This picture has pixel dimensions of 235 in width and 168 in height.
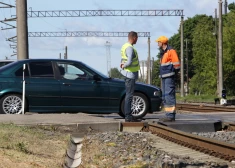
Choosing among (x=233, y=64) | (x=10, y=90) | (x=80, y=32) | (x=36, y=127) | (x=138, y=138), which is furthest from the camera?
(x=80, y=32)

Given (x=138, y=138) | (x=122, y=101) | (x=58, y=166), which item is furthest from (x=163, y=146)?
(x=122, y=101)

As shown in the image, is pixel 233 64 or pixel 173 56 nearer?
pixel 173 56

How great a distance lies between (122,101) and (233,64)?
52.5 m

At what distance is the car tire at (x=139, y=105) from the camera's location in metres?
14.1

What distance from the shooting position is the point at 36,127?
1180 cm

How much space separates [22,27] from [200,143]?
43.6 feet

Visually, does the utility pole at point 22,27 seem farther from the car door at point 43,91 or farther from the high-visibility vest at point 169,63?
the high-visibility vest at point 169,63

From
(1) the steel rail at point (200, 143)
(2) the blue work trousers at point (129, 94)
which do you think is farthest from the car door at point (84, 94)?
(1) the steel rail at point (200, 143)

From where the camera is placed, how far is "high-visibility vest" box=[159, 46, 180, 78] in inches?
482

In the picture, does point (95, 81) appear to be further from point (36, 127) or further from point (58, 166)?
point (58, 166)

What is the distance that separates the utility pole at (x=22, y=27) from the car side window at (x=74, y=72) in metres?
7.14

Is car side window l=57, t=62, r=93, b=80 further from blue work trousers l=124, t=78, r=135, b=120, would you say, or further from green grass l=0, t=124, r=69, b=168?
green grass l=0, t=124, r=69, b=168

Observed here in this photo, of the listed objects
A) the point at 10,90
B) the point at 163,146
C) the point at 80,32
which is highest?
the point at 80,32

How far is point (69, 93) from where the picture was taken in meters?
14.0
